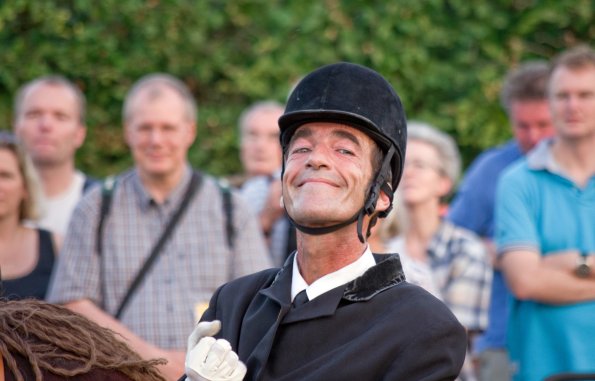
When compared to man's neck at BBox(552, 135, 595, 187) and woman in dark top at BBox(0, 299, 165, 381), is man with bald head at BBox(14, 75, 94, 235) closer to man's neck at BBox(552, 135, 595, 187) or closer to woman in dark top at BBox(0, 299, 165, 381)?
man's neck at BBox(552, 135, 595, 187)

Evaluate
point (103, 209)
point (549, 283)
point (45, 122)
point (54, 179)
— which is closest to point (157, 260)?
point (103, 209)

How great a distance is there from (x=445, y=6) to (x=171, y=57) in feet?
7.02

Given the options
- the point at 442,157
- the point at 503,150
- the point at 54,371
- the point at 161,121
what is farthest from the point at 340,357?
the point at 503,150

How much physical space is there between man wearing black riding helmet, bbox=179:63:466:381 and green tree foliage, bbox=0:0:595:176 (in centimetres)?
576

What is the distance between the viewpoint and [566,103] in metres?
6.00

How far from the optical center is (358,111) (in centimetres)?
338

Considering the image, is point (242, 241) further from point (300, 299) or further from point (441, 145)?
point (300, 299)

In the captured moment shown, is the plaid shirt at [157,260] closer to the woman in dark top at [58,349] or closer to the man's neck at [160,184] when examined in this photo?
the man's neck at [160,184]

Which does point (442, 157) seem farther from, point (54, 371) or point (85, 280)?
point (54, 371)

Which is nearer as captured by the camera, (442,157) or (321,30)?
(442,157)

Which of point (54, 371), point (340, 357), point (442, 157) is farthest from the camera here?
point (442, 157)

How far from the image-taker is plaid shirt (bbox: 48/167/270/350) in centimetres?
585

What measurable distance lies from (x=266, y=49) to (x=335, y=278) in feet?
19.7

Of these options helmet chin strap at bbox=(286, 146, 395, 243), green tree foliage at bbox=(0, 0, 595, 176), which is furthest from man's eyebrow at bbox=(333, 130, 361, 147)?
green tree foliage at bbox=(0, 0, 595, 176)
